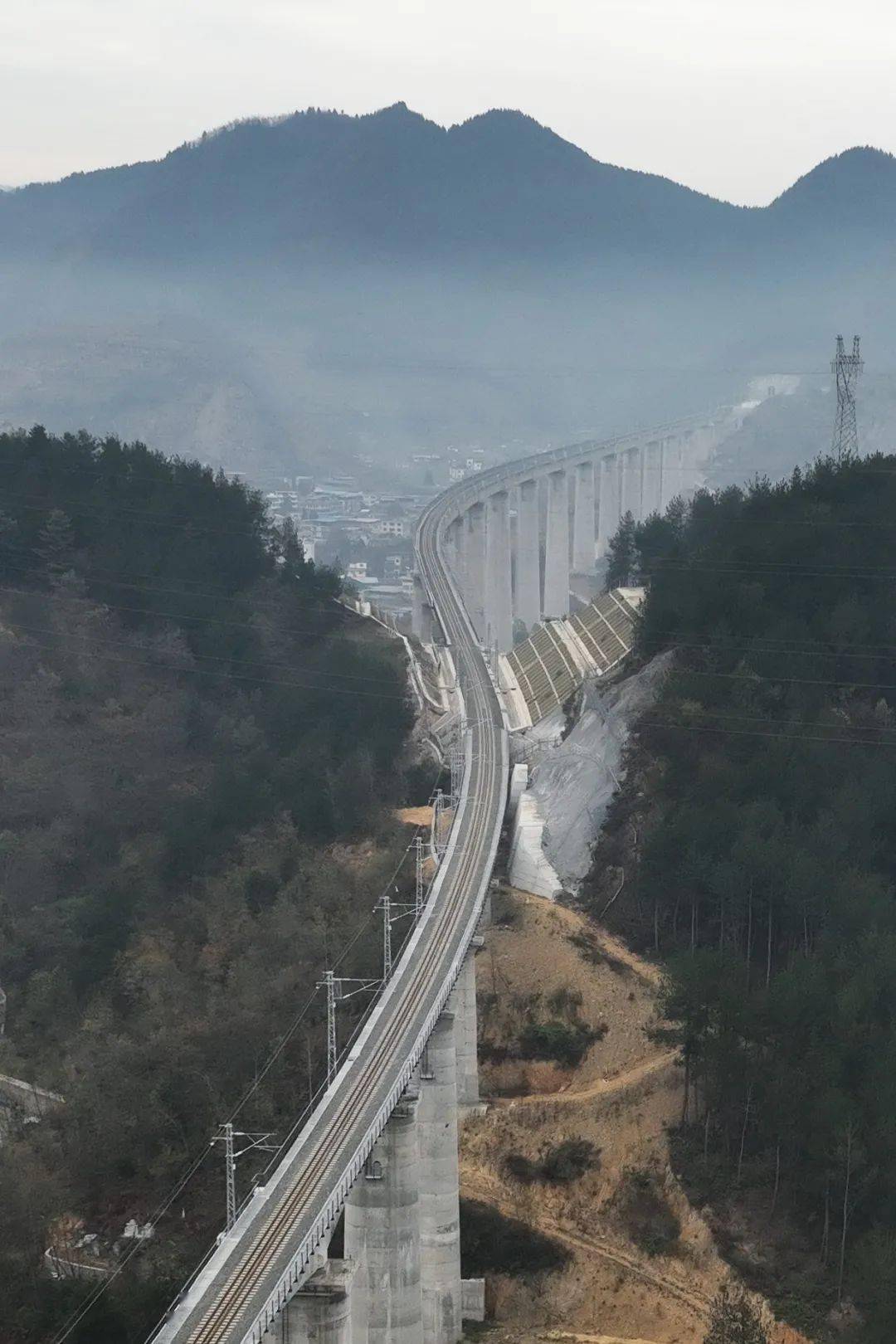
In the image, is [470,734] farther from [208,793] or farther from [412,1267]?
[412,1267]

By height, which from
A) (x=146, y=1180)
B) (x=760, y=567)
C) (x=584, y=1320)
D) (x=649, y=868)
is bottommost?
(x=584, y=1320)

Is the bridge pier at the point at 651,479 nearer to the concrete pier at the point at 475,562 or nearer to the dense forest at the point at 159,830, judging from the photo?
the concrete pier at the point at 475,562

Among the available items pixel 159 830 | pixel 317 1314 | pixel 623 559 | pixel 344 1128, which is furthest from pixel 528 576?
pixel 317 1314

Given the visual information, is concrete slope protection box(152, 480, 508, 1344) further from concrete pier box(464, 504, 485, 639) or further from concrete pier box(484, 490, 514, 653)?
concrete pier box(484, 490, 514, 653)

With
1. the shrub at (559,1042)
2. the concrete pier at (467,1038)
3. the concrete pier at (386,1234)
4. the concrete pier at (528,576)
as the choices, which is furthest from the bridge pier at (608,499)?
the concrete pier at (386,1234)

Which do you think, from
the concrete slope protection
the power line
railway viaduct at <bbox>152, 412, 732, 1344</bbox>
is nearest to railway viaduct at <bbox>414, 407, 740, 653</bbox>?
the power line

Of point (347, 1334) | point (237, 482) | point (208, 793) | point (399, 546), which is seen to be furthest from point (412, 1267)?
point (399, 546)

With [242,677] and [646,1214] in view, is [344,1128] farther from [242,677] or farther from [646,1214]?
[242,677]
